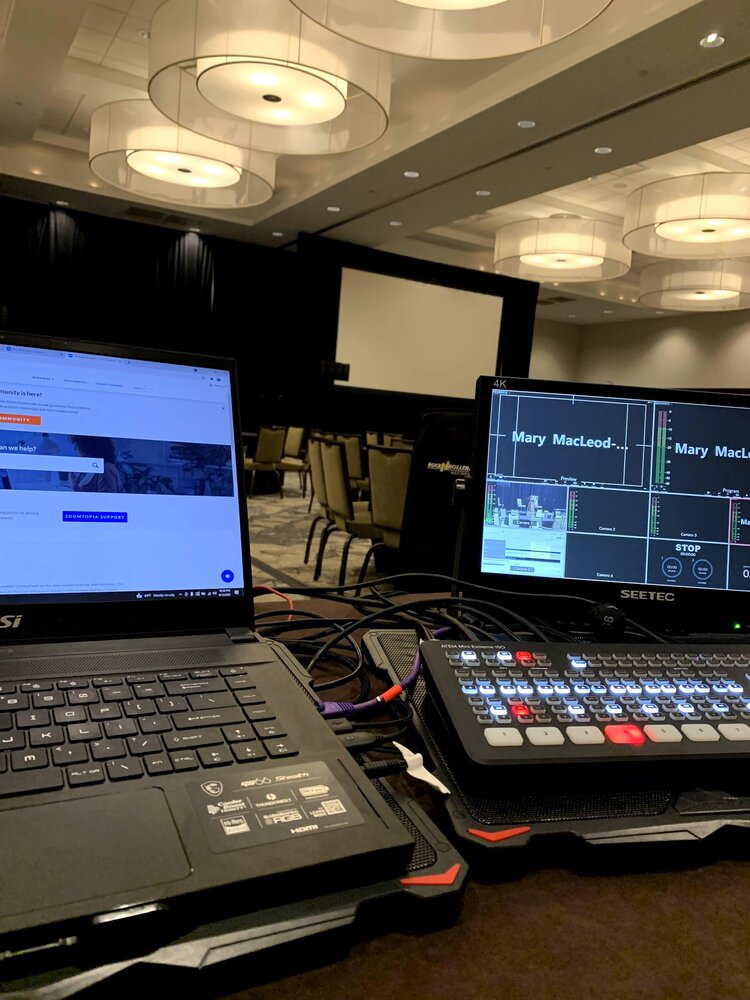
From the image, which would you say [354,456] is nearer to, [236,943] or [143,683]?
[143,683]

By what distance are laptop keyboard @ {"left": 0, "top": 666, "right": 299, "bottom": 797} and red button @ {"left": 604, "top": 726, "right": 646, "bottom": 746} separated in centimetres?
23

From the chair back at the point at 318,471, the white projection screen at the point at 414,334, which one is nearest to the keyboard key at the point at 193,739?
the chair back at the point at 318,471

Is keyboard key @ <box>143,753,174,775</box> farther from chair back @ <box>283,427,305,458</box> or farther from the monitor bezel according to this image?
chair back @ <box>283,427,305,458</box>

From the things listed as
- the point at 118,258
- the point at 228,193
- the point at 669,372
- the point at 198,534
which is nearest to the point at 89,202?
the point at 118,258

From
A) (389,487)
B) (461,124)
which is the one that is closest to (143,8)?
(461,124)

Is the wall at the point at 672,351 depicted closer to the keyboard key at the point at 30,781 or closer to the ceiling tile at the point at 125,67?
the ceiling tile at the point at 125,67

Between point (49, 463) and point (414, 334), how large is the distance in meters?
10.9

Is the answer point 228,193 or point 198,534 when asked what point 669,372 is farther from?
point 198,534

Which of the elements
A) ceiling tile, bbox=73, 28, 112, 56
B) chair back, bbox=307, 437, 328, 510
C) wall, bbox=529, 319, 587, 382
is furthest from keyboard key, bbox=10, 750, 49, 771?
wall, bbox=529, 319, 587, 382

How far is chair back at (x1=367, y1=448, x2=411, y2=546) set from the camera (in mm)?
3469

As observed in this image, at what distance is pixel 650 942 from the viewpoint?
15.5 inches

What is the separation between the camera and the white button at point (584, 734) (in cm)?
51

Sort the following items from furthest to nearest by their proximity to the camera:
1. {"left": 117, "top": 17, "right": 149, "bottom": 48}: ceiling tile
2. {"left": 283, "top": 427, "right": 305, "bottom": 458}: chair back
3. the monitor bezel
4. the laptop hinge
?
{"left": 283, "top": 427, "right": 305, "bottom": 458}: chair back → {"left": 117, "top": 17, "right": 149, "bottom": 48}: ceiling tile → the monitor bezel → the laptop hinge

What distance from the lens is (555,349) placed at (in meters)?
15.1
